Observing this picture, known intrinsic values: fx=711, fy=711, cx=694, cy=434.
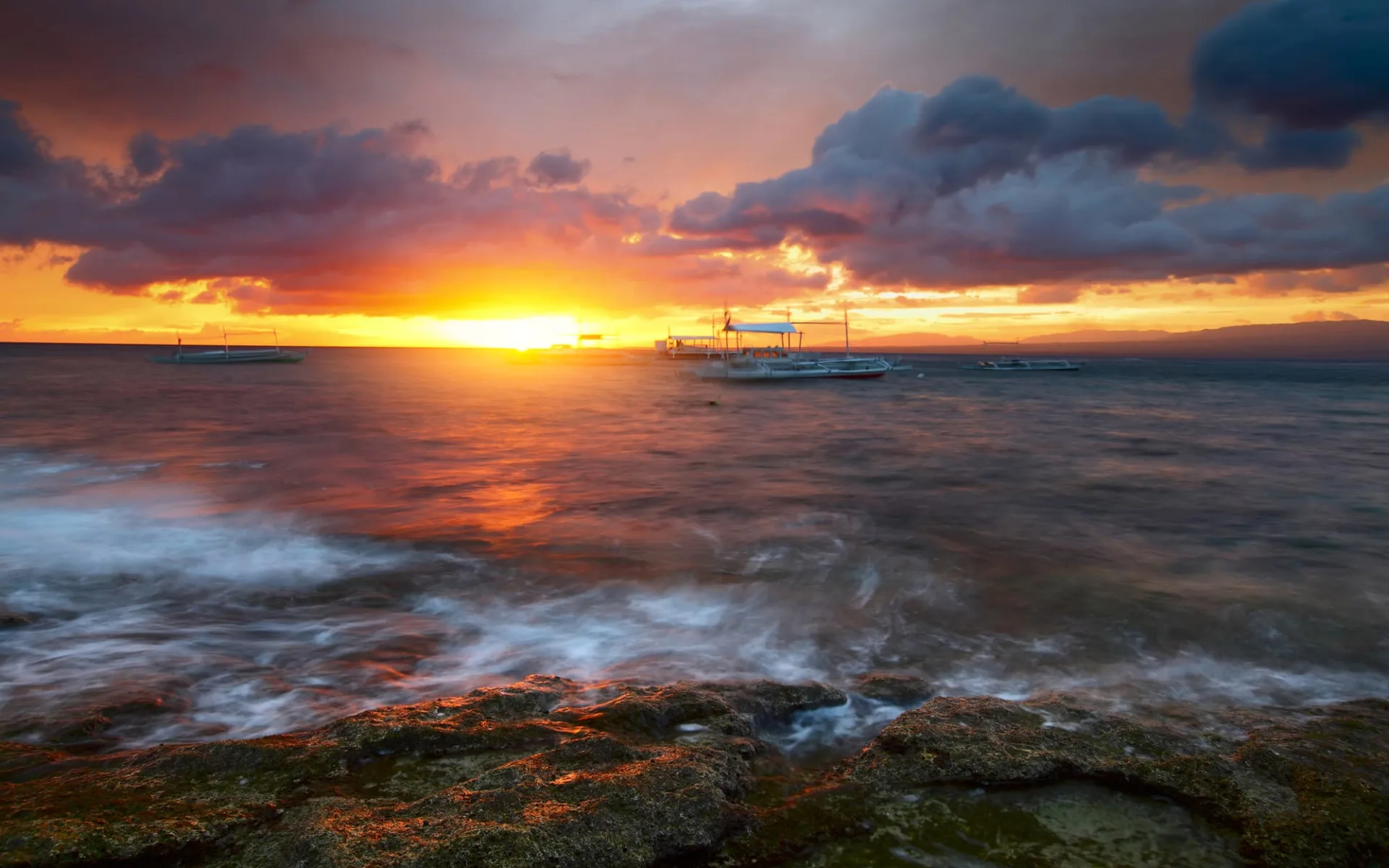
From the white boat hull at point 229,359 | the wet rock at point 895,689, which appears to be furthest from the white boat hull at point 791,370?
the white boat hull at point 229,359

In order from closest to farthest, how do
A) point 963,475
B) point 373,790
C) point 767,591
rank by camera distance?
point 373,790, point 767,591, point 963,475

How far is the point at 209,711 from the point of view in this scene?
19.1 feet

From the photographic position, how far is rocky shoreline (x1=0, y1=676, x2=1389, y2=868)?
3701 mm

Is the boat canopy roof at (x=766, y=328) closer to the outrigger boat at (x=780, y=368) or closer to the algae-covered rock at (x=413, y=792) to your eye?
the outrigger boat at (x=780, y=368)

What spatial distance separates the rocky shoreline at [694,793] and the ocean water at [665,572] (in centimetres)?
85

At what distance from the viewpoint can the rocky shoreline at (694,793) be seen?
12.1 ft

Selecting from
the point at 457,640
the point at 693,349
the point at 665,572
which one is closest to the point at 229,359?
the point at 693,349

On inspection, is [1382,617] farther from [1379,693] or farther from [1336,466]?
[1336,466]

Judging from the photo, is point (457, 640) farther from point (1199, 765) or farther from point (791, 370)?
point (791, 370)

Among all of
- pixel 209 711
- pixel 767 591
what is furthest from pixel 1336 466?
pixel 209 711

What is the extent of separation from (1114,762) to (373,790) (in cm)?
476

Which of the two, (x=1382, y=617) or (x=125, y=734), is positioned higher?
(x=125, y=734)

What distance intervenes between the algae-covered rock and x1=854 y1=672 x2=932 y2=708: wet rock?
141 cm

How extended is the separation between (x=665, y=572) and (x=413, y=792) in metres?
6.70
